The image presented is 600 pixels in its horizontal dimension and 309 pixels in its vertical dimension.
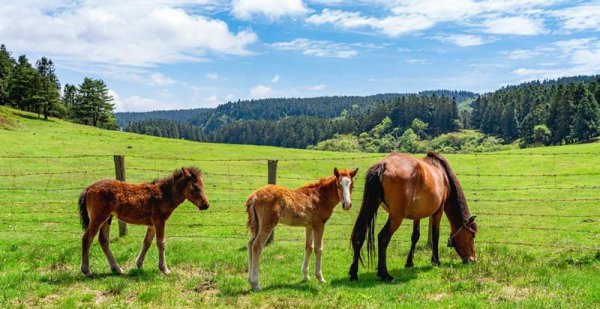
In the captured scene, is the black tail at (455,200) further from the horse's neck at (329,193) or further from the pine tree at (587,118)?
the pine tree at (587,118)

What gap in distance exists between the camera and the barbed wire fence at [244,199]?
50.6ft

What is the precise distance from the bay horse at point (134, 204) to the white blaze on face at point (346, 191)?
9.21 feet

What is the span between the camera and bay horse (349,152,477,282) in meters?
8.82

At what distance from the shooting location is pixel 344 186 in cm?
818

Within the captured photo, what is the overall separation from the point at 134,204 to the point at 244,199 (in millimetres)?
17074

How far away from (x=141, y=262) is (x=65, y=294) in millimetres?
1812

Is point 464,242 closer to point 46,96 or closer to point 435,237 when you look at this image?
point 435,237

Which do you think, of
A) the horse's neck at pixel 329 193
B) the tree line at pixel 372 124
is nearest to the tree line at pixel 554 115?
the tree line at pixel 372 124

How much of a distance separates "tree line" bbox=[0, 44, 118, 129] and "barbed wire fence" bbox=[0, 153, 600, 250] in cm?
3827

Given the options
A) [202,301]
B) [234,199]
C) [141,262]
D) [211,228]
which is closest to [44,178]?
[234,199]

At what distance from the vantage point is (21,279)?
793cm

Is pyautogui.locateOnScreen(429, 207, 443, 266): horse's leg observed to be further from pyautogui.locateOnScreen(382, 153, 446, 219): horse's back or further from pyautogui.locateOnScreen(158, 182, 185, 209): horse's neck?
pyautogui.locateOnScreen(158, 182, 185, 209): horse's neck

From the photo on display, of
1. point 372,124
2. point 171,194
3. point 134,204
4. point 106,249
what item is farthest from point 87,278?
point 372,124

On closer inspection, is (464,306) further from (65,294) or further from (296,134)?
(296,134)
